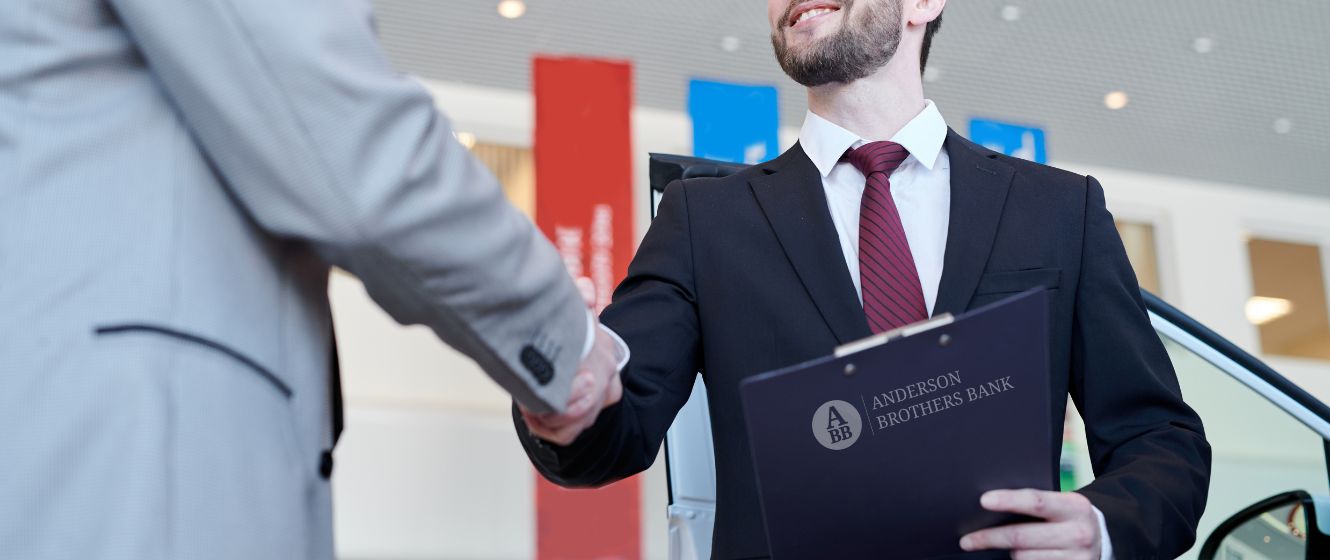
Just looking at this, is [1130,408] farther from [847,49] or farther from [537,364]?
[537,364]

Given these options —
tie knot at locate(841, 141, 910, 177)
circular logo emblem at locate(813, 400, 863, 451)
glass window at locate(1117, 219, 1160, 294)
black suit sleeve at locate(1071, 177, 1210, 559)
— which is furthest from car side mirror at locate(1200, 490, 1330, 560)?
glass window at locate(1117, 219, 1160, 294)

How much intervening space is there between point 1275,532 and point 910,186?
1.17 m

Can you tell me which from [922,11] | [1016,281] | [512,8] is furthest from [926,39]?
[512,8]

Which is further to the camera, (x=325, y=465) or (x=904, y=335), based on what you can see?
A: (x=904, y=335)

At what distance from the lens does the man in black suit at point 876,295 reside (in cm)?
170

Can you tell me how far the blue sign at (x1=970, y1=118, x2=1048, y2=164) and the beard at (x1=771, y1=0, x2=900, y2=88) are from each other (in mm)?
5635

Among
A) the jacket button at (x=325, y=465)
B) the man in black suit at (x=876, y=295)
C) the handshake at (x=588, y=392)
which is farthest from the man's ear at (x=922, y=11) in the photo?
the jacket button at (x=325, y=465)

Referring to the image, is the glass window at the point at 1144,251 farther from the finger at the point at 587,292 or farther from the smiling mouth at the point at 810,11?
the finger at the point at 587,292

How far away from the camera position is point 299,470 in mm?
1073

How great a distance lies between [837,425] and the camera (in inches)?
55.4

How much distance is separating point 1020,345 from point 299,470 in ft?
2.41

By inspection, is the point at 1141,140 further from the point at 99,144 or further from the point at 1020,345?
the point at 99,144

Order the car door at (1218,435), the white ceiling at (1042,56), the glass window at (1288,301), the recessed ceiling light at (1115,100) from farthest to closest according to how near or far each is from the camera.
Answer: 1. the glass window at (1288,301)
2. the recessed ceiling light at (1115,100)
3. the white ceiling at (1042,56)
4. the car door at (1218,435)

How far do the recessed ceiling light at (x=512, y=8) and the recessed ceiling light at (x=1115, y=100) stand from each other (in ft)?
12.4
